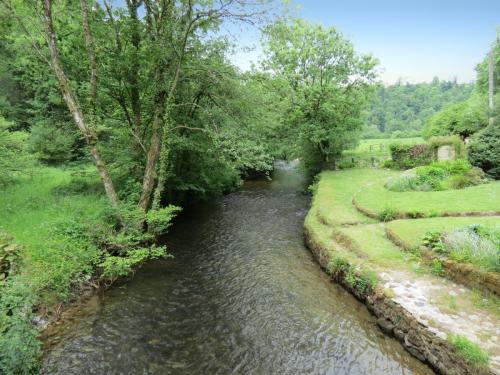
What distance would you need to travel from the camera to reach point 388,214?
1166 centimetres

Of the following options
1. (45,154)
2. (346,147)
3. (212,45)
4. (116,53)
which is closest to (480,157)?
(346,147)

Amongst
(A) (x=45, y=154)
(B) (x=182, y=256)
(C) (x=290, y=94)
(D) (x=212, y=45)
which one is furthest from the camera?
(C) (x=290, y=94)

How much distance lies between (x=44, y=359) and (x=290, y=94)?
72.4 ft

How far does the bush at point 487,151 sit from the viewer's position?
53.1ft

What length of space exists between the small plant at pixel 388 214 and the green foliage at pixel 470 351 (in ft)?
21.3

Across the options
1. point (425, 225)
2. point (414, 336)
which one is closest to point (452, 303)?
point (414, 336)

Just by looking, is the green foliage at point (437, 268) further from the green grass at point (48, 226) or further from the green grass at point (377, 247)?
the green grass at point (48, 226)

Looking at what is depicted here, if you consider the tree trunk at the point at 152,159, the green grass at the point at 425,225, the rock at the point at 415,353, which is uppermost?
the tree trunk at the point at 152,159

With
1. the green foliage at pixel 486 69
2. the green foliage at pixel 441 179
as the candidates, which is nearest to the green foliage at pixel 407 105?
the green foliage at pixel 486 69

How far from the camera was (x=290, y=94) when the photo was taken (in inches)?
937

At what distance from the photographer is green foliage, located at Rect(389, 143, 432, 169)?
23.8 meters

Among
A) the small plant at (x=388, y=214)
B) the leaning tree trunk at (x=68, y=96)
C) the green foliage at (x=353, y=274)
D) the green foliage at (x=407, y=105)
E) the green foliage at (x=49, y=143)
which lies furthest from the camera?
the green foliage at (x=407, y=105)

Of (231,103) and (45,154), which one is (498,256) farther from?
(45,154)

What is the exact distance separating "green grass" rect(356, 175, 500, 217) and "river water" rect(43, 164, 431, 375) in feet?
13.9
